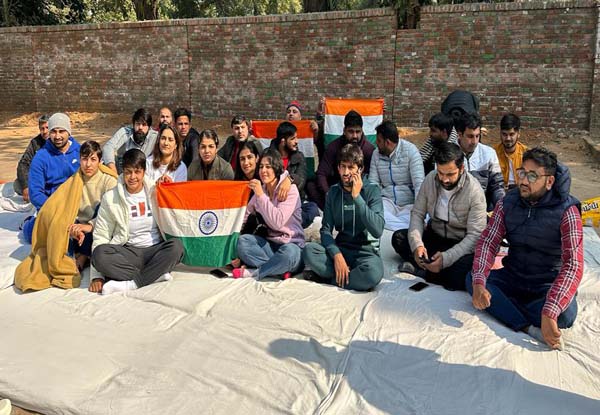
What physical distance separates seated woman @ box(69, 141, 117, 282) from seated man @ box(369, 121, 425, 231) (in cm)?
253

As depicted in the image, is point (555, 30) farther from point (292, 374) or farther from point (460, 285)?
point (292, 374)

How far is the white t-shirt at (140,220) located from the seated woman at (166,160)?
545 millimetres


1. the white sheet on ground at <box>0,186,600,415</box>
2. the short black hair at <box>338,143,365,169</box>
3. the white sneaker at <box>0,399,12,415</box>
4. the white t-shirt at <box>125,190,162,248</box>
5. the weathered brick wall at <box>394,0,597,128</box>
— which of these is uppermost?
the weathered brick wall at <box>394,0,597,128</box>

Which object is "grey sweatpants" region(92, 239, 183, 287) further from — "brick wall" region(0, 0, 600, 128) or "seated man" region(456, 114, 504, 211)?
"brick wall" region(0, 0, 600, 128)

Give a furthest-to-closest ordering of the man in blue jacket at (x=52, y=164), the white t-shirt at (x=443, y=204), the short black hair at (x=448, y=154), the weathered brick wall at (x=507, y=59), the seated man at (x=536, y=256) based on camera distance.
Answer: the weathered brick wall at (x=507, y=59)
the man in blue jacket at (x=52, y=164)
the white t-shirt at (x=443, y=204)
the short black hair at (x=448, y=154)
the seated man at (x=536, y=256)

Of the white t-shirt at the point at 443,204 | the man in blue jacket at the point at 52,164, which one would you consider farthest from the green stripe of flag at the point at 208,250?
the white t-shirt at the point at 443,204

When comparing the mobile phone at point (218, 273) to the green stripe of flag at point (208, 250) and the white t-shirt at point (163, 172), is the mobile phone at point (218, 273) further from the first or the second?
the white t-shirt at point (163, 172)

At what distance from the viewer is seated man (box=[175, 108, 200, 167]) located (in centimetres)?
592

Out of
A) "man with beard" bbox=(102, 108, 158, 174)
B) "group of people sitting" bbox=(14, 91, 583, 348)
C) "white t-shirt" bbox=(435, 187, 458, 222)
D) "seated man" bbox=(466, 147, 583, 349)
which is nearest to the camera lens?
"seated man" bbox=(466, 147, 583, 349)

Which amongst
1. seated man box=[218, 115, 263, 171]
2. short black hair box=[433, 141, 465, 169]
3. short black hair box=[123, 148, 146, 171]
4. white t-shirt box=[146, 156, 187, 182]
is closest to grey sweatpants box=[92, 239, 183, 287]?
short black hair box=[123, 148, 146, 171]

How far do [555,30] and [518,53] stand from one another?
2.35 feet

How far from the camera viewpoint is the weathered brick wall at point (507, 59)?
1001 centimetres

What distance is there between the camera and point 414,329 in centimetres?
336

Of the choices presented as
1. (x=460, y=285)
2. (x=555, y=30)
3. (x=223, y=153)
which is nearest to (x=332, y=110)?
(x=223, y=153)
